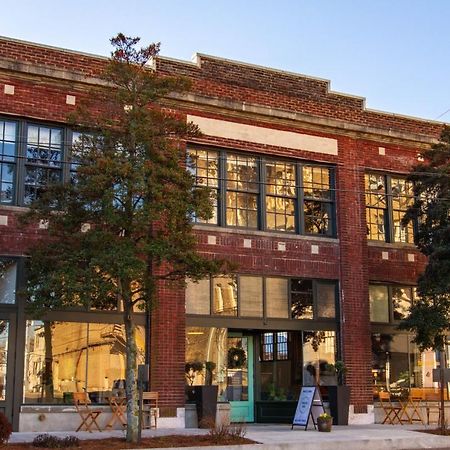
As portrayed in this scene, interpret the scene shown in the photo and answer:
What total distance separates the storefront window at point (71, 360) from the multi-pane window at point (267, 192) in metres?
4.40

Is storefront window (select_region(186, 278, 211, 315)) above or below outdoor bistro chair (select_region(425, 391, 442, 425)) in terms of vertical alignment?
above

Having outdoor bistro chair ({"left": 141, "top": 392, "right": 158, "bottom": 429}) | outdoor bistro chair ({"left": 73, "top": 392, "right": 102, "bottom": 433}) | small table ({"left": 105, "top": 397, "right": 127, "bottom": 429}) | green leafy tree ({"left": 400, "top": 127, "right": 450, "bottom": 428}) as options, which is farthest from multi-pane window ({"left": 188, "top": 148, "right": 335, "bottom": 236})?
outdoor bistro chair ({"left": 73, "top": 392, "right": 102, "bottom": 433})

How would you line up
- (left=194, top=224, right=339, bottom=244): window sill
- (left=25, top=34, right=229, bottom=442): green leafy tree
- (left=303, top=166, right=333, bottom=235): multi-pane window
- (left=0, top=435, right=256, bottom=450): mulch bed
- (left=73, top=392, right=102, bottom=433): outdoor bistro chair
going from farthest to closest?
(left=303, top=166, right=333, bottom=235): multi-pane window → (left=194, top=224, right=339, bottom=244): window sill → (left=73, top=392, right=102, bottom=433): outdoor bistro chair → (left=25, top=34, right=229, bottom=442): green leafy tree → (left=0, top=435, right=256, bottom=450): mulch bed

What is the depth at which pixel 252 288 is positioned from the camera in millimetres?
20531

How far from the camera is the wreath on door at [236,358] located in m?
20.9

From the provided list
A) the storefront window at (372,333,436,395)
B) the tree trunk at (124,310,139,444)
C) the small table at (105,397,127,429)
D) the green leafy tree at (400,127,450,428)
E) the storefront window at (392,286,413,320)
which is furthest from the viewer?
the storefront window at (392,286,413,320)

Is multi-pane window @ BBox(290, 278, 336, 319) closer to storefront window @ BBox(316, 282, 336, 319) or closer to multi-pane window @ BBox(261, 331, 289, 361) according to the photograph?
storefront window @ BBox(316, 282, 336, 319)

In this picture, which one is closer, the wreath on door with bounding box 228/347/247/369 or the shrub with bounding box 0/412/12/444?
the shrub with bounding box 0/412/12/444

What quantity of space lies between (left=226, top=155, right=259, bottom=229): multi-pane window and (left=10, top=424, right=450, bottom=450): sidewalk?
5.55 metres

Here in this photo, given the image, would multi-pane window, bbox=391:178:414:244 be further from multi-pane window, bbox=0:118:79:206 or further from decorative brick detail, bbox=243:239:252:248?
multi-pane window, bbox=0:118:79:206

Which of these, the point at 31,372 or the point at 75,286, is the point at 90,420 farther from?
the point at 75,286

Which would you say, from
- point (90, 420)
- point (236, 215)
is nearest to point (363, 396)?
point (236, 215)

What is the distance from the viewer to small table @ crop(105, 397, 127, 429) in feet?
57.7

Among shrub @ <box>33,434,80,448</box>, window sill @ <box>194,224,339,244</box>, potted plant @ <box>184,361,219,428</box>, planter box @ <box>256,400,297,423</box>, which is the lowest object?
shrub @ <box>33,434,80,448</box>
